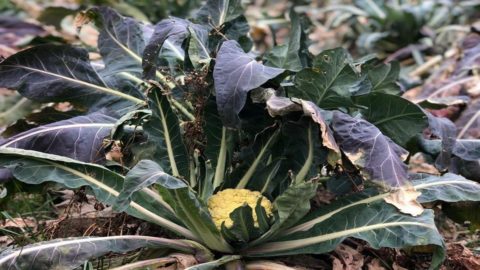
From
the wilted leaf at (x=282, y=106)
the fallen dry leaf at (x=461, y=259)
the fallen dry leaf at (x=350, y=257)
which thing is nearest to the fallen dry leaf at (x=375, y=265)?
the fallen dry leaf at (x=350, y=257)

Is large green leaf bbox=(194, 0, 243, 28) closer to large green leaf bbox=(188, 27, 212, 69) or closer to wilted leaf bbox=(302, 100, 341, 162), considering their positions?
large green leaf bbox=(188, 27, 212, 69)

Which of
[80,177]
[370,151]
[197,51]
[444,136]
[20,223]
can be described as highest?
[197,51]

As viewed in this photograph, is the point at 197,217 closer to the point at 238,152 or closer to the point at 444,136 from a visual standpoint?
the point at 238,152

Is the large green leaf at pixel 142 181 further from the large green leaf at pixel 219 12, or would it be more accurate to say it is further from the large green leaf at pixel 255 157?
the large green leaf at pixel 219 12

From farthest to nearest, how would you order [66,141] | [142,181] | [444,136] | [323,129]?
[444,136] < [66,141] < [323,129] < [142,181]

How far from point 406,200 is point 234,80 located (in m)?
0.55

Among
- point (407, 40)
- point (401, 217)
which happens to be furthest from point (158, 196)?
point (407, 40)

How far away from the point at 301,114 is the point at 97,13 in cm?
93

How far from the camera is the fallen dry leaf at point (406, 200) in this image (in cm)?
166

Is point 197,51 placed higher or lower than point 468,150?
higher

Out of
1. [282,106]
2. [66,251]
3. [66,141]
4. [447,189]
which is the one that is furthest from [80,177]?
[447,189]

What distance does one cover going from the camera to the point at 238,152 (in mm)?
2010

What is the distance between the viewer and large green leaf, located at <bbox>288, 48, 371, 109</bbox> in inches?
72.4

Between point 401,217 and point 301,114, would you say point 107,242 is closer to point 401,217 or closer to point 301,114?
point 301,114
